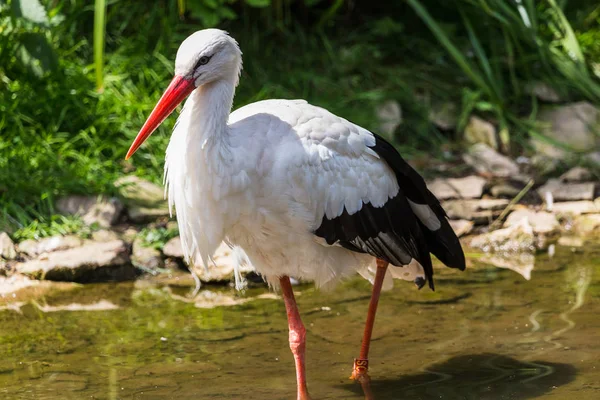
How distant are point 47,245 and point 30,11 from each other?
1.50 metres

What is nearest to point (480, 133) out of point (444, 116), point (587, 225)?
point (444, 116)

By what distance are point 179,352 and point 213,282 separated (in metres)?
1.07

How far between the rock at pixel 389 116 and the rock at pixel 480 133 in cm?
60

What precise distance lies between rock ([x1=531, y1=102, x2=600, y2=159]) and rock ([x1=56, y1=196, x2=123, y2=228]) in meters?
3.52

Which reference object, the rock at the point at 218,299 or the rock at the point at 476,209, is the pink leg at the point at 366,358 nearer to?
the rock at the point at 218,299

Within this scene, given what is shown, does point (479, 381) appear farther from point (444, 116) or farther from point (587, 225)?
point (444, 116)

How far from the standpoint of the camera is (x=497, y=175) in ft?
24.7

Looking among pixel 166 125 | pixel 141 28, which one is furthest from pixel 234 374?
pixel 141 28

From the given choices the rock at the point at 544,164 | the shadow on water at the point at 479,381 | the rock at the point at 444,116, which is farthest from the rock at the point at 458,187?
the shadow on water at the point at 479,381

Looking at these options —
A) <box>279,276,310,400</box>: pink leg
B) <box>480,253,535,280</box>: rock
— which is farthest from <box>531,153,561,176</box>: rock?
<box>279,276,310,400</box>: pink leg

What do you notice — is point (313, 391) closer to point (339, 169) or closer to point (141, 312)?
point (339, 169)

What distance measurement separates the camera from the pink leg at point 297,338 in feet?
14.5

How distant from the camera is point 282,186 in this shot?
4164 millimetres

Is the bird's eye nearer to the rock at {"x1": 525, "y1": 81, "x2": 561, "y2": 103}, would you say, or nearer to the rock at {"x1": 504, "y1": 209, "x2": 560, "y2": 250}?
the rock at {"x1": 504, "y1": 209, "x2": 560, "y2": 250}
